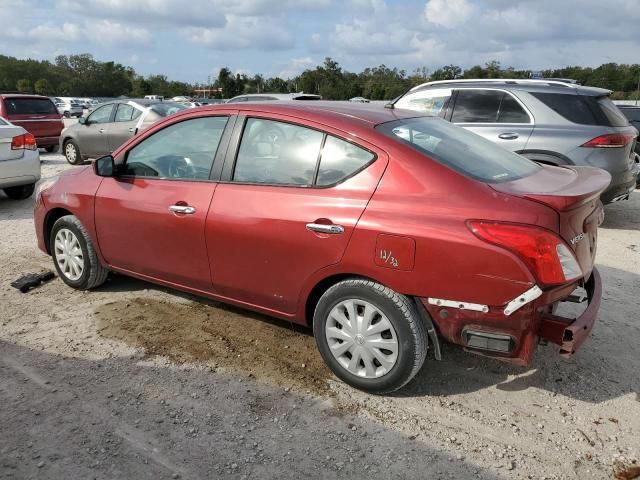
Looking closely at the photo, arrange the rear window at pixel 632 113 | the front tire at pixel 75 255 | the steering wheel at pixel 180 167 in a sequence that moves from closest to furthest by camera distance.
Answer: the steering wheel at pixel 180 167 < the front tire at pixel 75 255 < the rear window at pixel 632 113

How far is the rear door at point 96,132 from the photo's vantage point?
1264 cm

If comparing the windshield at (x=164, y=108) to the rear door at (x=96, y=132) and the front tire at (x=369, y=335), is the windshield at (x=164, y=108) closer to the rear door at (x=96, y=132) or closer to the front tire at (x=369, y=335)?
the rear door at (x=96, y=132)

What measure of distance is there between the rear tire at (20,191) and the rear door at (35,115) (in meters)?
6.69

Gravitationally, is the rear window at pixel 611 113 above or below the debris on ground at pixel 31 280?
above

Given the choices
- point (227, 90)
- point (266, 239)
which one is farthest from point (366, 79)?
point (266, 239)

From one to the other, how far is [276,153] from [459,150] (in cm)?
114

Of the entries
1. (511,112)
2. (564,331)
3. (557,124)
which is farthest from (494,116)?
(564,331)

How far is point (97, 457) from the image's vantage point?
270 cm

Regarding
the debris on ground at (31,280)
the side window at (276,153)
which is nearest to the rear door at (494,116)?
the side window at (276,153)

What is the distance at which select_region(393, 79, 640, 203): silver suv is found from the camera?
666cm

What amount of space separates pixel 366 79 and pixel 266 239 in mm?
75776

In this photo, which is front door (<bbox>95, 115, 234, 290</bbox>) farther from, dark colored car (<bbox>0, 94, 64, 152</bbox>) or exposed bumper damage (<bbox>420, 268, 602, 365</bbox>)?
dark colored car (<bbox>0, 94, 64, 152</bbox>)

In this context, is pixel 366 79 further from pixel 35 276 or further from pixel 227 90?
pixel 35 276

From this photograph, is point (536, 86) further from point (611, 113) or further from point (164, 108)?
point (164, 108)
